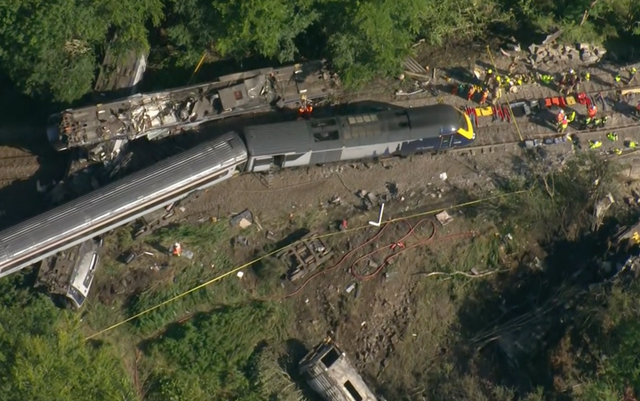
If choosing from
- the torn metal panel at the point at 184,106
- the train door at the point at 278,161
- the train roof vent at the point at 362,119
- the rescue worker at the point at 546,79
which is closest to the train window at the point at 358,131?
the train roof vent at the point at 362,119

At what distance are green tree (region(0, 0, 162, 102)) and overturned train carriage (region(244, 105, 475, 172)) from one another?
5.50 metres

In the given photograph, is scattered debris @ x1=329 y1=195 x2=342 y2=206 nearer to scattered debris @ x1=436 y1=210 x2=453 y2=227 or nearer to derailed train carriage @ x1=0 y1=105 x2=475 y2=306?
derailed train carriage @ x1=0 y1=105 x2=475 y2=306

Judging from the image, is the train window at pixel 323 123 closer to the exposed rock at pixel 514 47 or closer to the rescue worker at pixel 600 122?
the exposed rock at pixel 514 47

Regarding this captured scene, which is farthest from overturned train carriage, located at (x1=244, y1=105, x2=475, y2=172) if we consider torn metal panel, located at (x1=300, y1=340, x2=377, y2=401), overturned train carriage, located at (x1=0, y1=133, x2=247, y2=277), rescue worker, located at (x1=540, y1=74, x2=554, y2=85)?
torn metal panel, located at (x1=300, y1=340, x2=377, y2=401)

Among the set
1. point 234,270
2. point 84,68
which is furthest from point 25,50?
point 234,270

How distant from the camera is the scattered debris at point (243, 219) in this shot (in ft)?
133

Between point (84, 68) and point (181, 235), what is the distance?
21.8ft

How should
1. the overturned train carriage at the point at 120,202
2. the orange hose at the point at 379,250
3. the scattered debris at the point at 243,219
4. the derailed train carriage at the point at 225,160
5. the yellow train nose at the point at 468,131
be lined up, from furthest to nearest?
the yellow train nose at the point at 468,131 < the scattered debris at the point at 243,219 < the orange hose at the point at 379,250 < the derailed train carriage at the point at 225,160 < the overturned train carriage at the point at 120,202

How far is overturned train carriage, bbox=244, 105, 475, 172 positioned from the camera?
39844 millimetres


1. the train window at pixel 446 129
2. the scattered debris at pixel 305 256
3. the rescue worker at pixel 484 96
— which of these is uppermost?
the train window at pixel 446 129

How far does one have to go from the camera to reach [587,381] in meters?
37.7

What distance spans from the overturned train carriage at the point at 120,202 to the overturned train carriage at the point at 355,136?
97 cm

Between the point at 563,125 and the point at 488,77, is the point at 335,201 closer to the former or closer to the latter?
the point at 488,77

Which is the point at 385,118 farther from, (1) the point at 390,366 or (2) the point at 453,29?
(1) the point at 390,366
